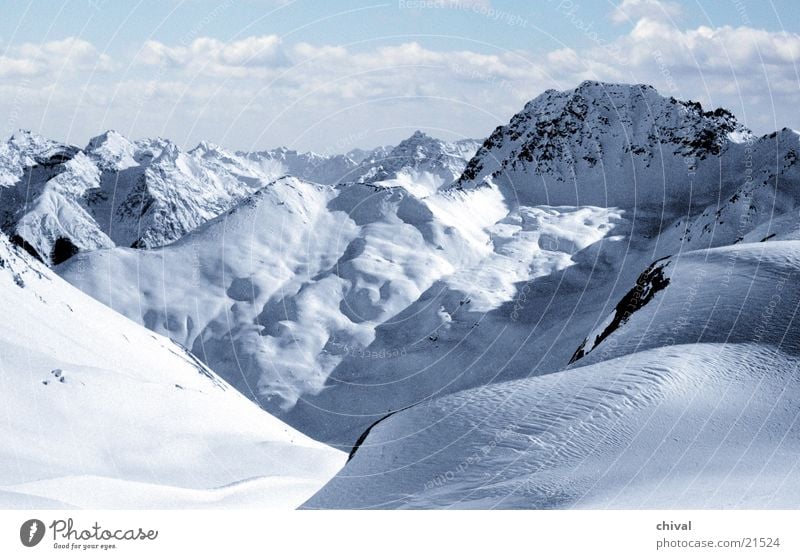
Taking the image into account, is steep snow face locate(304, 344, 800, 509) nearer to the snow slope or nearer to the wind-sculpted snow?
the snow slope

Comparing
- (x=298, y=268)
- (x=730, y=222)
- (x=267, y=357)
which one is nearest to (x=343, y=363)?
(x=267, y=357)

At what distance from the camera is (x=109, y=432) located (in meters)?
28.7

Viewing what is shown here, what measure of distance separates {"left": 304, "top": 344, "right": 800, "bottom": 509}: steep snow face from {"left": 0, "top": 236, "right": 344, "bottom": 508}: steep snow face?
23.6ft

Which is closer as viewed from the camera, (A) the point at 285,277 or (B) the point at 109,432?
(B) the point at 109,432

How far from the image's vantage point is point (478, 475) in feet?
59.8

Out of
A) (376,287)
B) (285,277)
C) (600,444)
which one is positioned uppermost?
(285,277)

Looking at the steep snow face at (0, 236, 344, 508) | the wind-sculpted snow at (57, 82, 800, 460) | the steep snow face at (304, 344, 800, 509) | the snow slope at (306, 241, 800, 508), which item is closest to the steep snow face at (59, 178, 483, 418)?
the wind-sculpted snow at (57, 82, 800, 460)

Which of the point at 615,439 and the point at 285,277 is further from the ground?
the point at 285,277

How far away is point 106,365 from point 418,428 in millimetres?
21588

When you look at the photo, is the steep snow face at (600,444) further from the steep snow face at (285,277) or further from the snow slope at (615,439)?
the steep snow face at (285,277)

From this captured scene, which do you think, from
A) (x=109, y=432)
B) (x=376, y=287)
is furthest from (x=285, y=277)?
(x=109, y=432)

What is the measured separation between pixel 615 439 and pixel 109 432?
17.7 metres

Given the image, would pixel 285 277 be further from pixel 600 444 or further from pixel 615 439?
pixel 600 444

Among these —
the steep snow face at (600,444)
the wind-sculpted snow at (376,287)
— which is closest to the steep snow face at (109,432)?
the steep snow face at (600,444)
